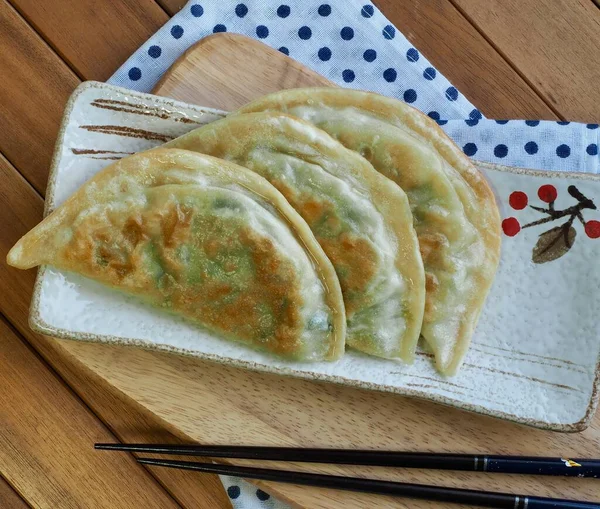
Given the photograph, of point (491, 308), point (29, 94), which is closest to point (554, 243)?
point (491, 308)

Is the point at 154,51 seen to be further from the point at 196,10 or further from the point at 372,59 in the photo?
the point at 372,59

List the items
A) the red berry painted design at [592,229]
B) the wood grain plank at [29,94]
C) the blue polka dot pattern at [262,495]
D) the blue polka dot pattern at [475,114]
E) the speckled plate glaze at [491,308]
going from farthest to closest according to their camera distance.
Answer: the blue polka dot pattern at [475,114]
the wood grain plank at [29,94]
the blue polka dot pattern at [262,495]
the red berry painted design at [592,229]
the speckled plate glaze at [491,308]

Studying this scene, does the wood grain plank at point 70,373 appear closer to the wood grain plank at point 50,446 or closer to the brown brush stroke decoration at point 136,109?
the wood grain plank at point 50,446

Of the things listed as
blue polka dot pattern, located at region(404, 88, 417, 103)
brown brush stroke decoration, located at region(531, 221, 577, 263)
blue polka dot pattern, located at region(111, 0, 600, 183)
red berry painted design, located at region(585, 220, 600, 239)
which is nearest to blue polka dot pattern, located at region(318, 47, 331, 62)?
blue polka dot pattern, located at region(111, 0, 600, 183)

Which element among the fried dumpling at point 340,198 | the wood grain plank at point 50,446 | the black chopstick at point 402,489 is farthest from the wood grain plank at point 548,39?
the wood grain plank at point 50,446

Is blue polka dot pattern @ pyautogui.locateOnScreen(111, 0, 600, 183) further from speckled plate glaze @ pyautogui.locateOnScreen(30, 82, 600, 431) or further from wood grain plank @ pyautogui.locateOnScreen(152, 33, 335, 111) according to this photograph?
speckled plate glaze @ pyautogui.locateOnScreen(30, 82, 600, 431)

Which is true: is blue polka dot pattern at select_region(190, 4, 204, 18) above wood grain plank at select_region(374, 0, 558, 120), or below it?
above
